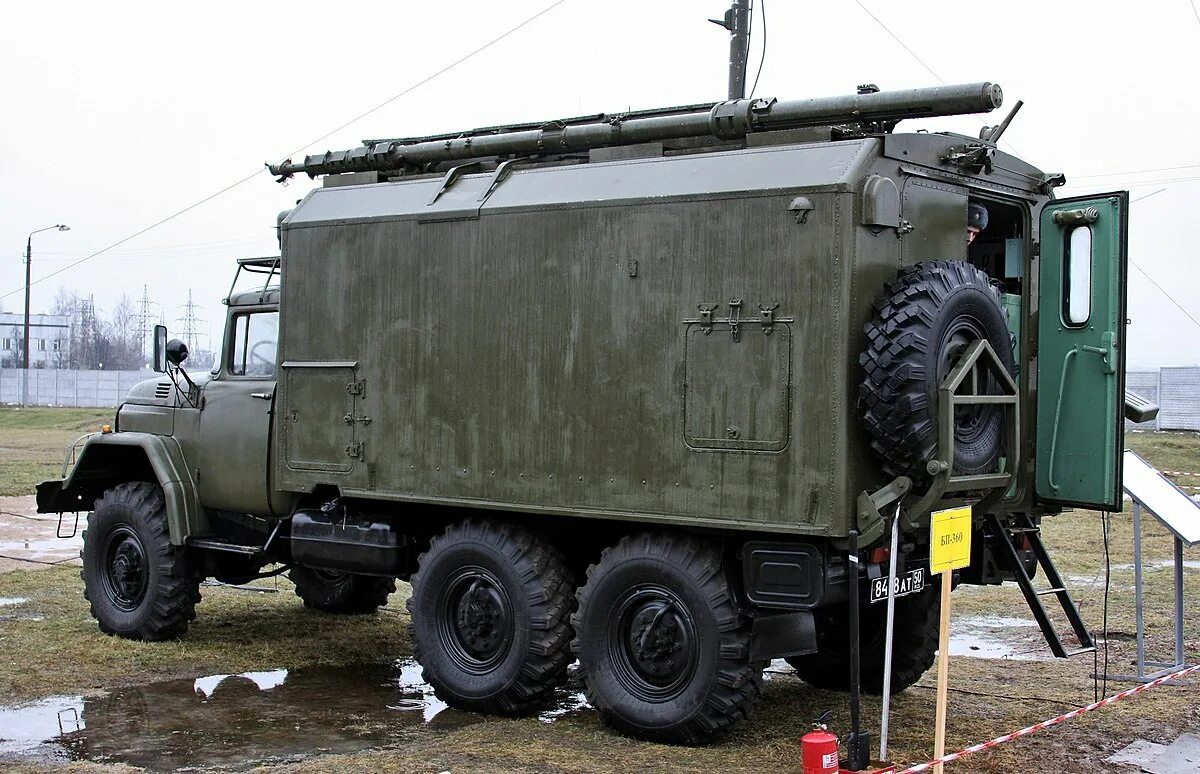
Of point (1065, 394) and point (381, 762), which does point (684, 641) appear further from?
point (1065, 394)

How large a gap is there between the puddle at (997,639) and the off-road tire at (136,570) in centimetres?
584

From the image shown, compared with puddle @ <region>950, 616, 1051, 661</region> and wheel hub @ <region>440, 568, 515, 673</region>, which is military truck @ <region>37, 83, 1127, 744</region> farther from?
puddle @ <region>950, 616, 1051, 661</region>

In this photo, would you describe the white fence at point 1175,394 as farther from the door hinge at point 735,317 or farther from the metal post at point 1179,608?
the door hinge at point 735,317

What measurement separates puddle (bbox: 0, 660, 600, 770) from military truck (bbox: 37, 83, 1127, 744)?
0.56 meters

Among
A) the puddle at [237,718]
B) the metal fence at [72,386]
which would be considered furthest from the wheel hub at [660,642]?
the metal fence at [72,386]

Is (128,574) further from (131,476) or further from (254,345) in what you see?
(254,345)

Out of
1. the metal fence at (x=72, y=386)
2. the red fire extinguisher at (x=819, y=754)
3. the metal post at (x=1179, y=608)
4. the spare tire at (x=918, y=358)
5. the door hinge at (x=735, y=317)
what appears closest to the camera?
the red fire extinguisher at (x=819, y=754)

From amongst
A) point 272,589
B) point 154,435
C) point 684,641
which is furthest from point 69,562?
point 684,641

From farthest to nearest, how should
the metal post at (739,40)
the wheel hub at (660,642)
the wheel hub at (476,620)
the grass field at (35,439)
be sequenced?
the grass field at (35,439) < the metal post at (739,40) < the wheel hub at (476,620) < the wheel hub at (660,642)

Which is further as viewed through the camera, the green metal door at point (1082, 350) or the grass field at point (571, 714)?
the green metal door at point (1082, 350)

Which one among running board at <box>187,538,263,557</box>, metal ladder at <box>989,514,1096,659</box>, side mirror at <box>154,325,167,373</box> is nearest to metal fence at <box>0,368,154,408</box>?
side mirror at <box>154,325,167,373</box>

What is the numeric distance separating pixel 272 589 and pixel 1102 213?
8735 millimetres

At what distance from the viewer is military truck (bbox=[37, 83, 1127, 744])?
7363mm

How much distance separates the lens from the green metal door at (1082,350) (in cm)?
812
